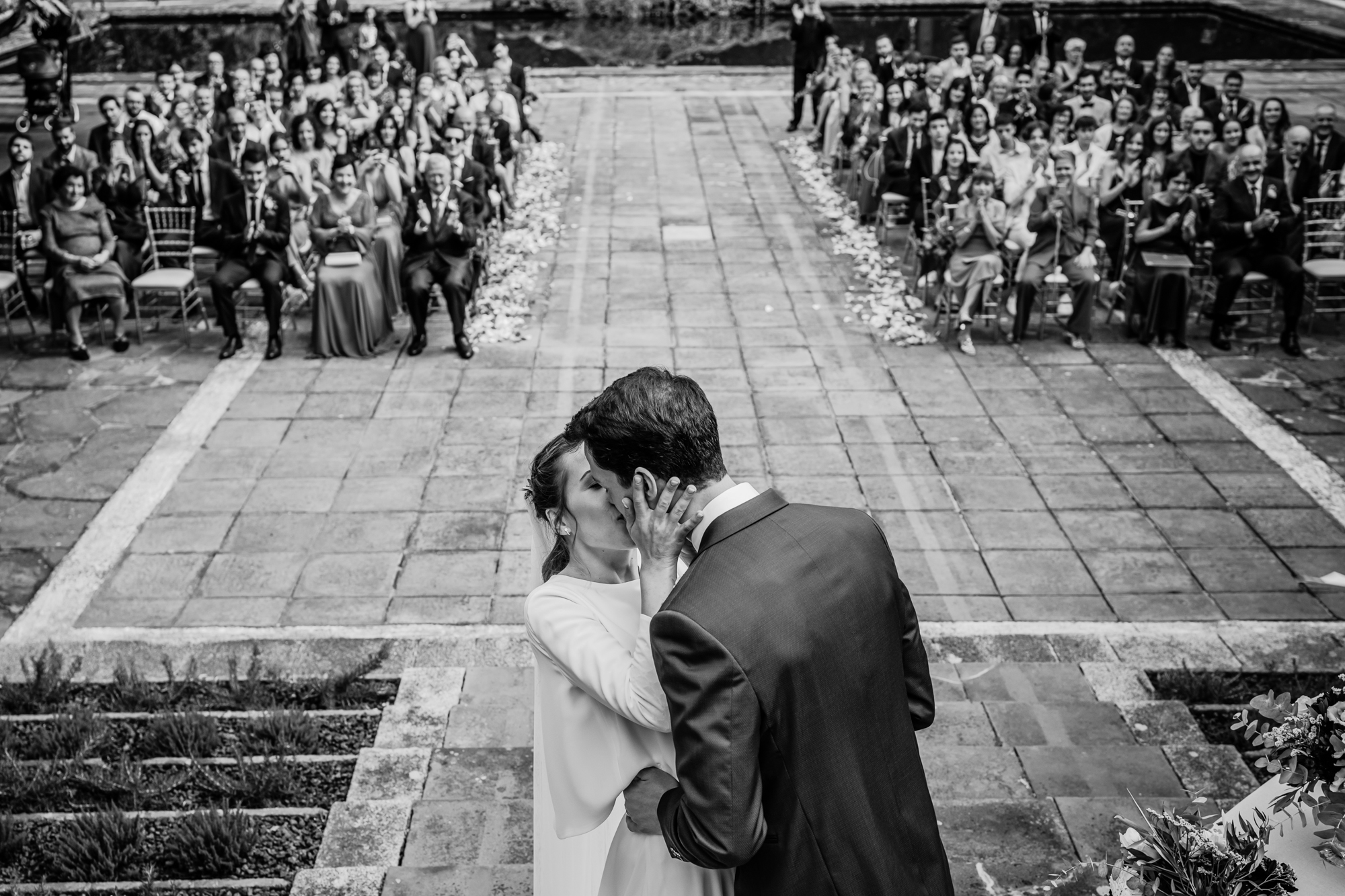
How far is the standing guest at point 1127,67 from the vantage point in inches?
612

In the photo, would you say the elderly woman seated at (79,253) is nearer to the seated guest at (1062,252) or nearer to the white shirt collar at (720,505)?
the seated guest at (1062,252)

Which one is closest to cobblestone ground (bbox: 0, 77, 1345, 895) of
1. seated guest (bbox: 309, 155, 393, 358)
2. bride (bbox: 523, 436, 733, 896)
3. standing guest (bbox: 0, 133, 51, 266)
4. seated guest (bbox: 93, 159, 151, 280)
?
seated guest (bbox: 309, 155, 393, 358)

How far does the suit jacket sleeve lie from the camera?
2.34m

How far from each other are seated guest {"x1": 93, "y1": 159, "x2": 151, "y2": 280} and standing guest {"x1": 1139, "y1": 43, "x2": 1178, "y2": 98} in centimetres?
1133

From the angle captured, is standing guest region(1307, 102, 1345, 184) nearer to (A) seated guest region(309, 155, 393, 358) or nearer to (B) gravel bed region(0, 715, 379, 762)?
(A) seated guest region(309, 155, 393, 358)

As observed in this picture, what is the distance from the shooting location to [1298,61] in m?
21.8

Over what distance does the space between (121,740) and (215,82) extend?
10865mm


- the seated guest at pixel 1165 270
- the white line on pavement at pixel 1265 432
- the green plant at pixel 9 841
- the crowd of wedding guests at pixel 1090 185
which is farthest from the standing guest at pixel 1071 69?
the green plant at pixel 9 841

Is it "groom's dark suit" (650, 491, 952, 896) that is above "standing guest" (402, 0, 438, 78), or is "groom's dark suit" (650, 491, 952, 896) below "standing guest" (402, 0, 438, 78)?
below

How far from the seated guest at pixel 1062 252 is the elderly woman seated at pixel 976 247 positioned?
0.25 metres

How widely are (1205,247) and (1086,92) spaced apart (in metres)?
4.24

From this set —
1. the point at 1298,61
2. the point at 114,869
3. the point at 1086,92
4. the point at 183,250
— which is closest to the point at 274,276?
the point at 183,250

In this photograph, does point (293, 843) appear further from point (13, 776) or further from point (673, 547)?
point (673, 547)

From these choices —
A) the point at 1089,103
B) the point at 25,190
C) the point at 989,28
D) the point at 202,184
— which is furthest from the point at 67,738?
the point at 989,28
